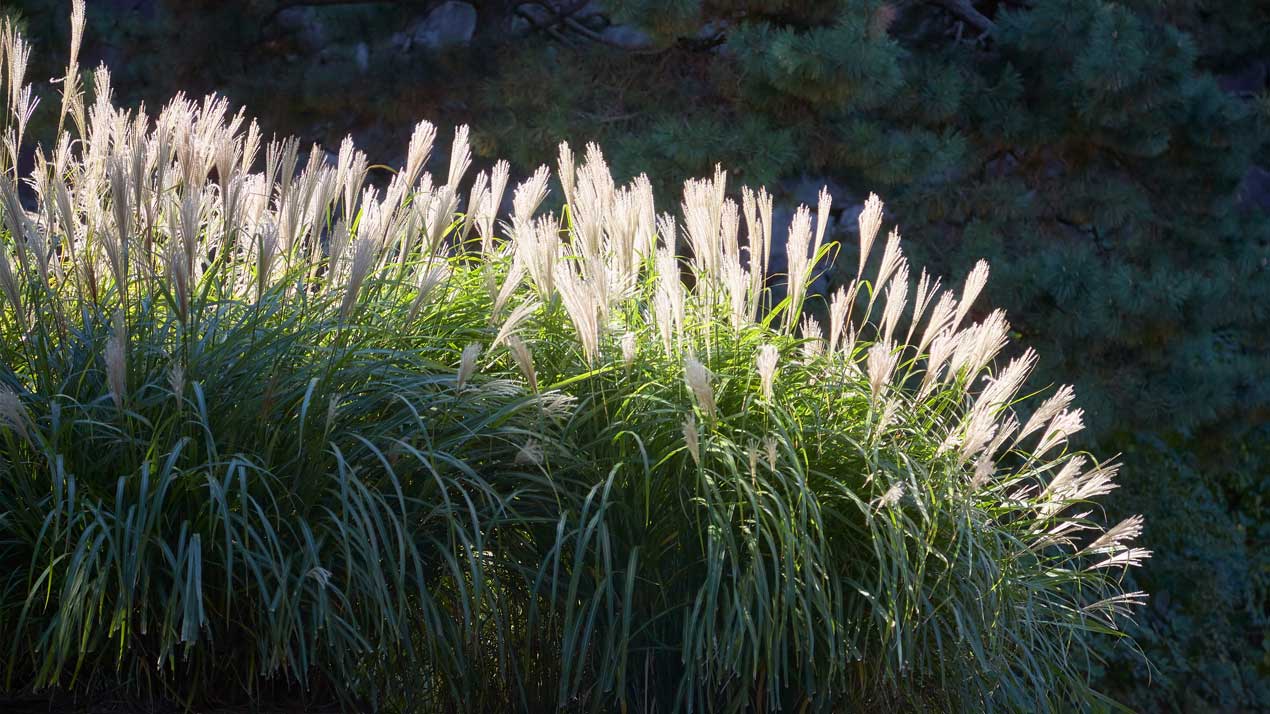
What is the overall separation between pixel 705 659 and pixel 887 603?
0.39 metres

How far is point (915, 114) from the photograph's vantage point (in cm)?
607

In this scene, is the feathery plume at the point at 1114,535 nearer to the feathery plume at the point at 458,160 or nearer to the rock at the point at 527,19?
the feathery plume at the point at 458,160

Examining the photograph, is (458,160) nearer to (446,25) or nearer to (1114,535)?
(1114,535)

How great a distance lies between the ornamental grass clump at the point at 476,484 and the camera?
2.29m

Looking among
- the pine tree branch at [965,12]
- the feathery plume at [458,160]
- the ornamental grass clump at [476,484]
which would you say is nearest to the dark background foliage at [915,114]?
the pine tree branch at [965,12]

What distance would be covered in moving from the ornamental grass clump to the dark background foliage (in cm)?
272

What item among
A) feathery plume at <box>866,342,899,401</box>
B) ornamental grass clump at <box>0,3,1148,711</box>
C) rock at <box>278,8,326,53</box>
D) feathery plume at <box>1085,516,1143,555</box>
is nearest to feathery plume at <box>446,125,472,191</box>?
ornamental grass clump at <box>0,3,1148,711</box>

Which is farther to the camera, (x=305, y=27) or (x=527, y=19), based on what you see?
(x=305, y=27)

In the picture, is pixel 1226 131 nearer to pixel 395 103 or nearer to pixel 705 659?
pixel 395 103

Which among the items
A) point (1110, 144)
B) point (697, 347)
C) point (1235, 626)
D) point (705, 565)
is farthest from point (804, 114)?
point (1235, 626)

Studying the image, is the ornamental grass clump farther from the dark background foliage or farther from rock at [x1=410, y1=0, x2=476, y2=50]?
rock at [x1=410, y1=0, x2=476, y2=50]

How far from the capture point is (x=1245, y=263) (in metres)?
6.81

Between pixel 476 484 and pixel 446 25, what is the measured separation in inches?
181

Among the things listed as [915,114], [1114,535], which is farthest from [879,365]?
[915,114]
